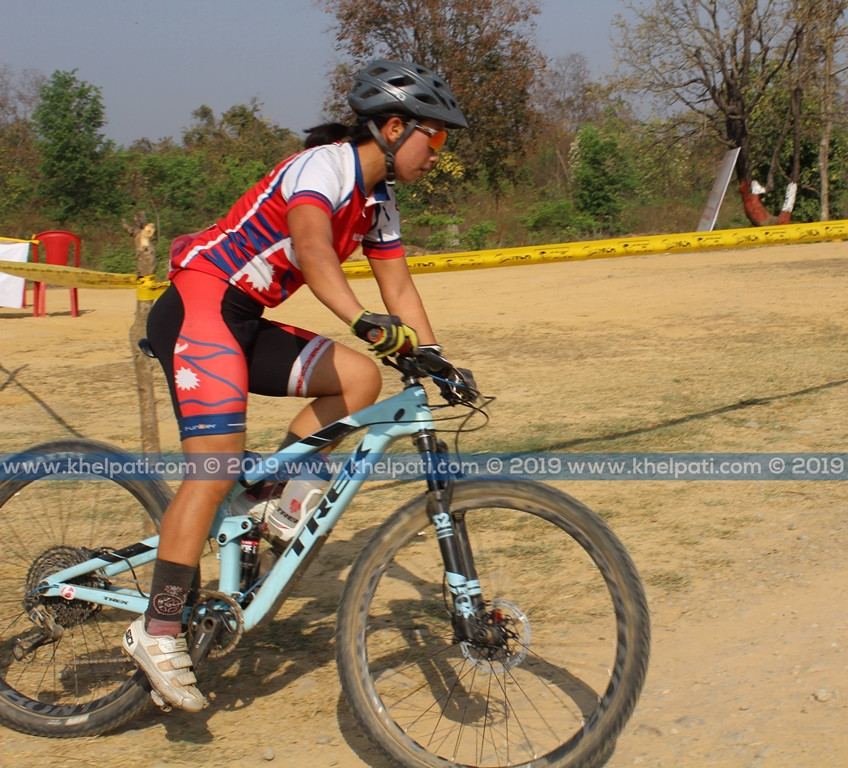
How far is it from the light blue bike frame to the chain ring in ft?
0.09

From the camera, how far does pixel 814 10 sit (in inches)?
1039

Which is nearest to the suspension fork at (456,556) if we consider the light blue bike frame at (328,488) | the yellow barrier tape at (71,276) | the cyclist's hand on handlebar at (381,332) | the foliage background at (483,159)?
the light blue bike frame at (328,488)

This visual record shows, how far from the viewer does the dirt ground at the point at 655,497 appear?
120 inches

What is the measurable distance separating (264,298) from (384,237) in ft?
1.77

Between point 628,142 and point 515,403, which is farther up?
point 628,142

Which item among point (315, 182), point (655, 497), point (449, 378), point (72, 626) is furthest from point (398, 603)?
point (655, 497)

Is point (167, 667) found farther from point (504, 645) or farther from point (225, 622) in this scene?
point (504, 645)

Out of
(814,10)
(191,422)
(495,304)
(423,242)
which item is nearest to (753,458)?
(191,422)

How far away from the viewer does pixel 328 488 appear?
3.00 metres

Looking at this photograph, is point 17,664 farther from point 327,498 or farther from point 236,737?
point 327,498

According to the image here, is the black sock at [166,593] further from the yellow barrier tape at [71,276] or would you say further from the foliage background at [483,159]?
the foliage background at [483,159]

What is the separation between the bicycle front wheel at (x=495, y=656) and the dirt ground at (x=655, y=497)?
227 millimetres

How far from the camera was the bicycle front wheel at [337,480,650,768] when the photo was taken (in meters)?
2.62

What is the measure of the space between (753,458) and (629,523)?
1.39m
